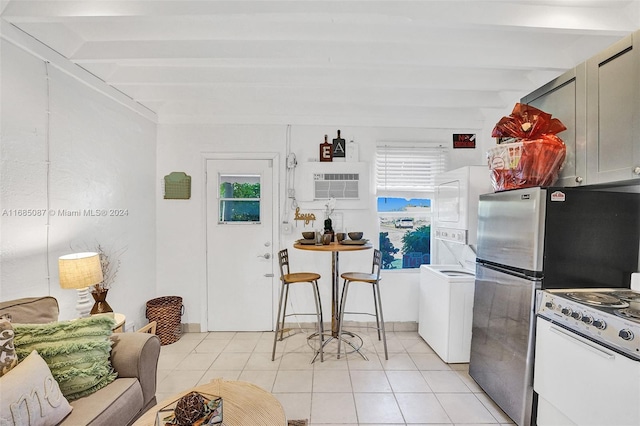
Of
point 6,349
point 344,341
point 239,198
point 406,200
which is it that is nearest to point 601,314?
point 344,341

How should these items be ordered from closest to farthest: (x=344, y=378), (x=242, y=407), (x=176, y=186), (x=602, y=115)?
1. (x=242, y=407)
2. (x=602, y=115)
3. (x=344, y=378)
4. (x=176, y=186)

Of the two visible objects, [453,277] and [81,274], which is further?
[453,277]

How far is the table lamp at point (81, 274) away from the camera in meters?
1.94

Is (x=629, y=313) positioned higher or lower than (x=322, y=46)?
lower

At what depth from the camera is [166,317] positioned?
313cm

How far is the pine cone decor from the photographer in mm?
1091

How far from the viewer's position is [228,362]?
2.77m

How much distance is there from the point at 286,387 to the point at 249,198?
204 centimetres

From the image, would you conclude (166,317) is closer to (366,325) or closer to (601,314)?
(366,325)

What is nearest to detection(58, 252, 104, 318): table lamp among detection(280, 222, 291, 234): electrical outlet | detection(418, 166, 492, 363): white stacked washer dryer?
detection(280, 222, 291, 234): electrical outlet

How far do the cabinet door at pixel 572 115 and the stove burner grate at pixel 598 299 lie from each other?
0.72 m

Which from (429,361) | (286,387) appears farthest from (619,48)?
(286,387)

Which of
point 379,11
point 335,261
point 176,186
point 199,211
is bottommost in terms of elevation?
point 335,261

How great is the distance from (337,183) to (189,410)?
2.66 meters
